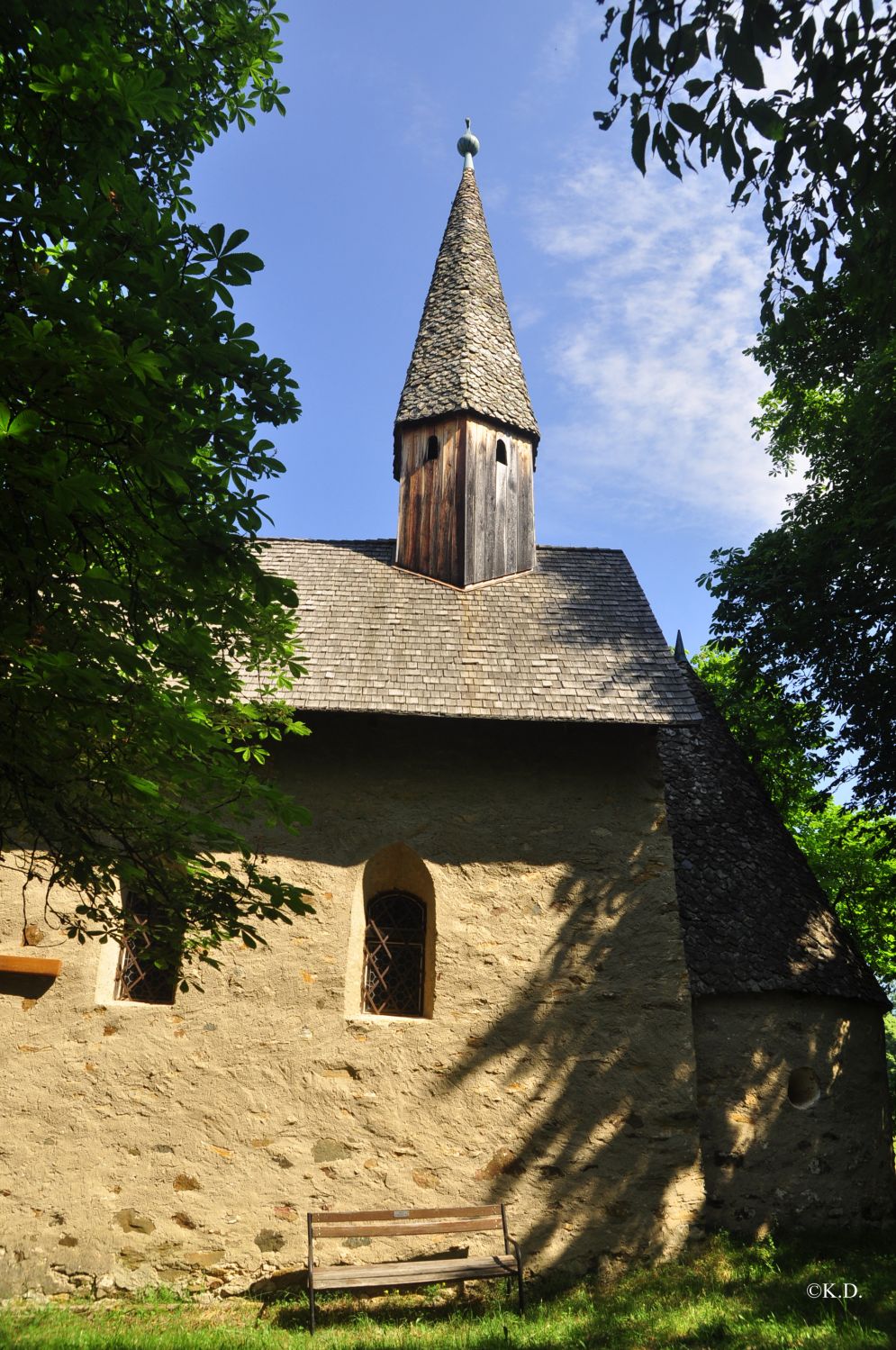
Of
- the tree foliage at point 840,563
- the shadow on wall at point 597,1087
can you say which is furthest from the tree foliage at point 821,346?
the shadow on wall at point 597,1087

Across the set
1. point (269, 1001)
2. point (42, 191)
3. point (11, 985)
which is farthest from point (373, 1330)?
point (42, 191)

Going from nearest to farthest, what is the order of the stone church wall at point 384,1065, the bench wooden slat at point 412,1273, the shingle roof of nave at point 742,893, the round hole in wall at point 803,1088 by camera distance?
the bench wooden slat at point 412,1273, the stone church wall at point 384,1065, the round hole in wall at point 803,1088, the shingle roof of nave at point 742,893

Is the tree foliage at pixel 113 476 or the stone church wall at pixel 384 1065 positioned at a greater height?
the tree foliage at pixel 113 476

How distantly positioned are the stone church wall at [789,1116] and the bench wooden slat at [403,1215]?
232cm

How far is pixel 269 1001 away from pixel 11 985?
7.45 ft

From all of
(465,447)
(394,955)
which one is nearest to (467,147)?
(465,447)

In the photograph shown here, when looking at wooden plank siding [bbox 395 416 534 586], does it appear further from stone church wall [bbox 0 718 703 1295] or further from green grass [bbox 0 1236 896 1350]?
green grass [bbox 0 1236 896 1350]

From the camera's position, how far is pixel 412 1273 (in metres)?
6.95

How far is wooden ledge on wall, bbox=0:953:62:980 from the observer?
8.06 metres

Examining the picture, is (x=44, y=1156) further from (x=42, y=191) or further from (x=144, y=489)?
(x=42, y=191)

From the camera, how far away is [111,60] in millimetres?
4586

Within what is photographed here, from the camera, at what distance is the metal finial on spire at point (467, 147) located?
1571cm

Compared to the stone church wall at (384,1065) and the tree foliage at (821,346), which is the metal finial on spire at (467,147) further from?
the stone church wall at (384,1065)

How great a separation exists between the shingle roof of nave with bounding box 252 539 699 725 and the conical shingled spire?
2030 mm
